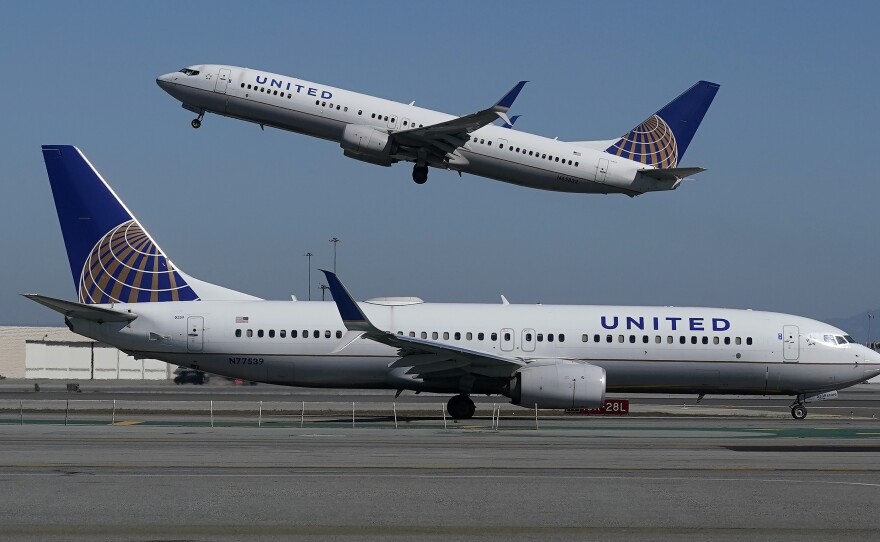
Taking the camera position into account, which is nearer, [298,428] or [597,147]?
[298,428]

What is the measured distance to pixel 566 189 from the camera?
45.7m

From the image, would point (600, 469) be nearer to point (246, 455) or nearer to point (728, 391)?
point (246, 455)

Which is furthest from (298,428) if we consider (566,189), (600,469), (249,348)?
(566,189)

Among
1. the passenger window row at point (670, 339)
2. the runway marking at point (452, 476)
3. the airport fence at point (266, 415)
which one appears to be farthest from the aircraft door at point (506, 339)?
the runway marking at point (452, 476)

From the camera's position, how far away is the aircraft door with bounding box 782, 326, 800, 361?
40253 mm

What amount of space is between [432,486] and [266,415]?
2382cm

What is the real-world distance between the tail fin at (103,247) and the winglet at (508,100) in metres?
11.2

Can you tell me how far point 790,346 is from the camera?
4034cm

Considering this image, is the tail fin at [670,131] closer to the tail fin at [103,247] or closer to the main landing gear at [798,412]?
the main landing gear at [798,412]

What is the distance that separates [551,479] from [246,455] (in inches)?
285

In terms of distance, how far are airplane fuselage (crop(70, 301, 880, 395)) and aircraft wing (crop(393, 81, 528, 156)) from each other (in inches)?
261

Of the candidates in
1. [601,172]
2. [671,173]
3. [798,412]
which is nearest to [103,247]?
[601,172]

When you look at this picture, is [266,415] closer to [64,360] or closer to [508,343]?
[508,343]

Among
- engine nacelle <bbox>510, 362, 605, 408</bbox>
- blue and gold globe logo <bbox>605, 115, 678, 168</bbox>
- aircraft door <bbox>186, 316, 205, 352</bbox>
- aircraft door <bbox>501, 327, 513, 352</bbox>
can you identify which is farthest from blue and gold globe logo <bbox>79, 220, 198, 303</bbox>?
blue and gold globe logo <bbox>605, 115, 678, 168</bbox>
